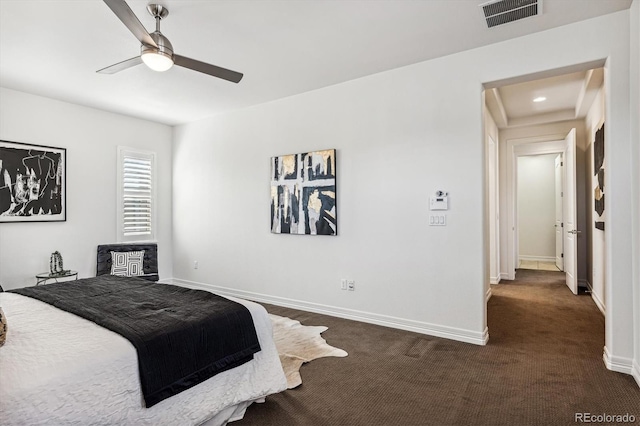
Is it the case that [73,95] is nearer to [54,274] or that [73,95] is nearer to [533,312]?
[54,274]

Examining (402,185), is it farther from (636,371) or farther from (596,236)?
(596,236)

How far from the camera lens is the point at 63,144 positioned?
465 cm

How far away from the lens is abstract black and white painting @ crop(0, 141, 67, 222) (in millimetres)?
4156

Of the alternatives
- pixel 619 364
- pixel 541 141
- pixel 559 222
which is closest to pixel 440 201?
pixel 619 364

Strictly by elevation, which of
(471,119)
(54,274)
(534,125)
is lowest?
(54,274)

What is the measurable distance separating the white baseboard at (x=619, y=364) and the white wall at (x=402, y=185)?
0.05 m

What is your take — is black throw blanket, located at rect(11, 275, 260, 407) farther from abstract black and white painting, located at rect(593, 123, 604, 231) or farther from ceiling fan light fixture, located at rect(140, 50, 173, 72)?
abstract black and white painting, located at rect(593, 123, 604, 231)

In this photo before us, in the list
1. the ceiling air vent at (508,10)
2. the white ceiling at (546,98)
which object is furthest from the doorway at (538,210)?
the ceiling air vent at (508,10)

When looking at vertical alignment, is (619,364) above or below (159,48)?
below

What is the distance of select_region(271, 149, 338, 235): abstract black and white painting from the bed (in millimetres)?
2139

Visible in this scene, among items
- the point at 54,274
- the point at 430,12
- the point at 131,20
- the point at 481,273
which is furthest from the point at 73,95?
the point at 481,273

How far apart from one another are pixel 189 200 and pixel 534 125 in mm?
6011

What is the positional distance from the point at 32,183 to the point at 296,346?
3.89 metres

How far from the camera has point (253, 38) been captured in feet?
10.0
